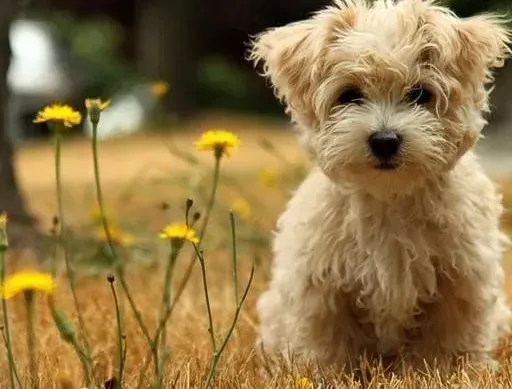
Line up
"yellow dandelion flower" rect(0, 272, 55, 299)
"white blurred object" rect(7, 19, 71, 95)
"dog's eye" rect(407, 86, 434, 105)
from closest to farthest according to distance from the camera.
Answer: "yellow dandelion flower" rect(0, 272, 55, 299) → "dog's eye" rect(407, 86, 434, 105) → "white blurred object" rect(7, 19, 71, 95)

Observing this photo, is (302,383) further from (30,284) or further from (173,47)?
(173,47)

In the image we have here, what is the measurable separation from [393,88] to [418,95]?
0.08 metres

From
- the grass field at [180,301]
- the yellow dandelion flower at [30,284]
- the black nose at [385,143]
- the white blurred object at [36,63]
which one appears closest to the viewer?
the yellow dandelion flower at [30,284]

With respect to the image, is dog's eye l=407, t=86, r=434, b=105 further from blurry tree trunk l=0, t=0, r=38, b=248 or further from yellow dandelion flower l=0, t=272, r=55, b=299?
blurry tree trunk l=0, t=0, r=38, b=248

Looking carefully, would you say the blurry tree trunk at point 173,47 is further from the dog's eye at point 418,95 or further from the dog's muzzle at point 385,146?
the dog's muzzle at point 385,146

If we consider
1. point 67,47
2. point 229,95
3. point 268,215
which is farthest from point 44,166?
point 229,95

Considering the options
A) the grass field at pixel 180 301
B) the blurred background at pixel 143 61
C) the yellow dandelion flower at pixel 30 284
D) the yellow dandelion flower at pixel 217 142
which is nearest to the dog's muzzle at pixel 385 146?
the yellow dandelion flower at pixel 217 142

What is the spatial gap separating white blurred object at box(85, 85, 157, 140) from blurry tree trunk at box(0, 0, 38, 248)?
7.69 metres

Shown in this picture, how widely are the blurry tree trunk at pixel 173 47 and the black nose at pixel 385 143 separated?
40.4 feet

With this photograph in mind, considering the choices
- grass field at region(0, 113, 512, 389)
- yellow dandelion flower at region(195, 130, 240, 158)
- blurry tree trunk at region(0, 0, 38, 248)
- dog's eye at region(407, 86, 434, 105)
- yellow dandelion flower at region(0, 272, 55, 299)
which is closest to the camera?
yellow dandelion flower at region(0, 272, 55, 299)

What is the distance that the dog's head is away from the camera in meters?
3.25

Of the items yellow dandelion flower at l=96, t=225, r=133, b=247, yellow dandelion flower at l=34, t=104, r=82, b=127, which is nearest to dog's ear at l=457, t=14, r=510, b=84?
yellow dandelion flower at l=34, t=104, r=82, b=127

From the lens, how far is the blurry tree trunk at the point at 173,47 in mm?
15648

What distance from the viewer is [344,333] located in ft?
11.8
